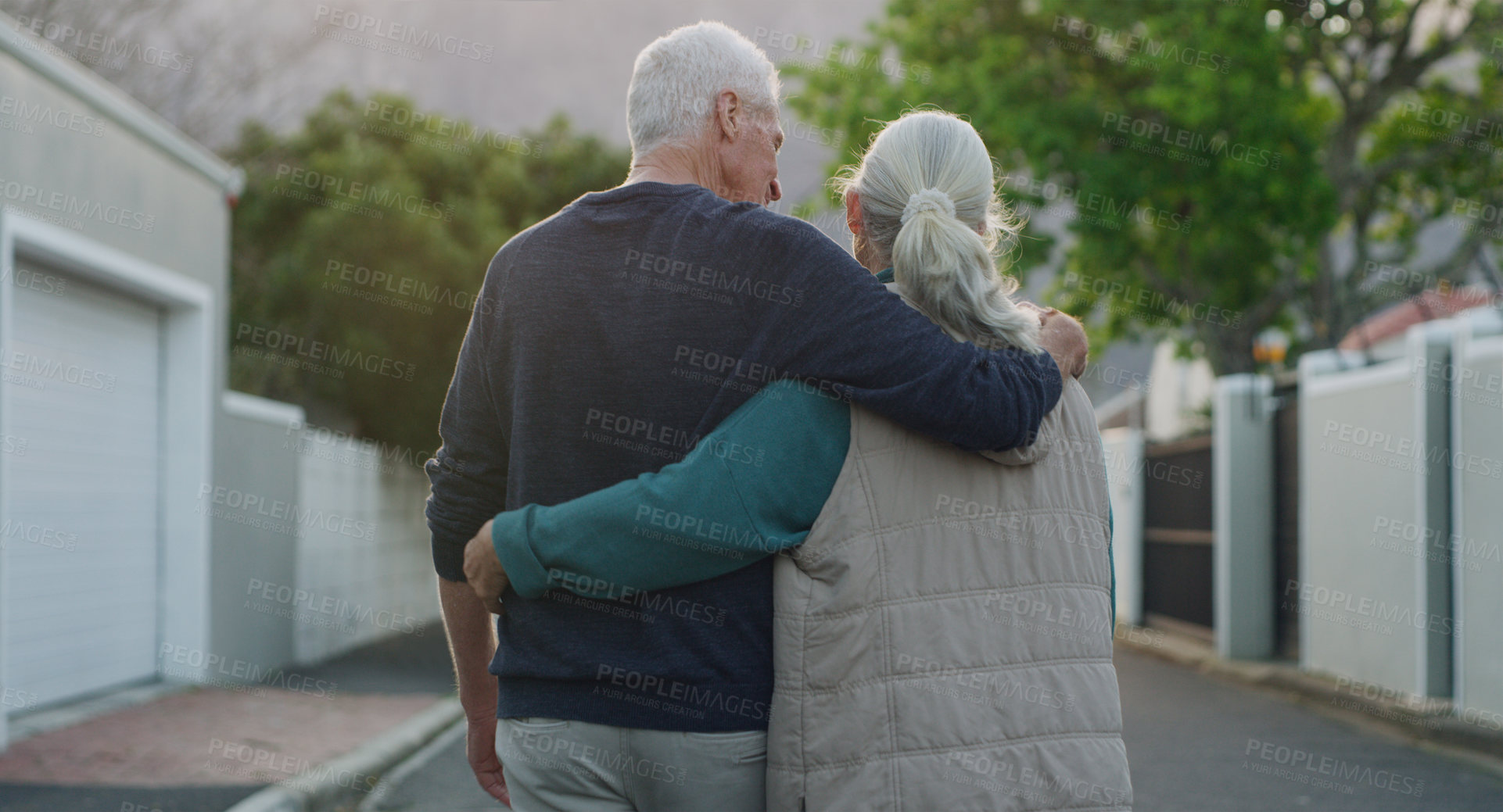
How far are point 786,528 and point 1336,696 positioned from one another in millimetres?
8538

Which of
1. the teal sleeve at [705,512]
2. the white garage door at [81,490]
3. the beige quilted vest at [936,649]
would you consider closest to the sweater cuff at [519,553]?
the teal sleeve at [705,512]

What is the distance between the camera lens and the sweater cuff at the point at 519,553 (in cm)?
165

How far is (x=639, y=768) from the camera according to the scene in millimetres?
1645

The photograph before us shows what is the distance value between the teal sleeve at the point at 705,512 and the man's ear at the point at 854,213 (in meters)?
0.38

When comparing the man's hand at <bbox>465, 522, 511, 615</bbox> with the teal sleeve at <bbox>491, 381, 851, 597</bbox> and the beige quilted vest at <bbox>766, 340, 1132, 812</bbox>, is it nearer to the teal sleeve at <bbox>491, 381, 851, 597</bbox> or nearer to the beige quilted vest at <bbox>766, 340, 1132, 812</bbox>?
the teal sleeve at <bbox>491, 381, 851, 597</bbox>

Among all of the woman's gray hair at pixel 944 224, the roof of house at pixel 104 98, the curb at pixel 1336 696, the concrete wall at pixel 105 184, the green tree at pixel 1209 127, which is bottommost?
the curb at pixel 1336 696

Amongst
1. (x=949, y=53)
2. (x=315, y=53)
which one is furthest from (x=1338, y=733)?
(x=315, y=53)

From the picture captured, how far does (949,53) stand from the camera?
19.2m

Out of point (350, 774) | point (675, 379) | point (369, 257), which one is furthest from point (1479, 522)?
point (369, 257)

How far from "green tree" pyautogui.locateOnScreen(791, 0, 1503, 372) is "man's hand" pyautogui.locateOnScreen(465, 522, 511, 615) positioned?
48.3 ft

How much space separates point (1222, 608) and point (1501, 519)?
4613 millimetres

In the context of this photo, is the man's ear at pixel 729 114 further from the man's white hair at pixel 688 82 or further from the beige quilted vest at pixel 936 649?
the beige quilted vest at pixel 936 649

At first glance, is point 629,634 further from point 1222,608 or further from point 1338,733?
point 1222,608

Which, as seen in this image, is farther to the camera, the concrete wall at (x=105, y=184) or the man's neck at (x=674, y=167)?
the concrete wall at (x=105, y=184)
